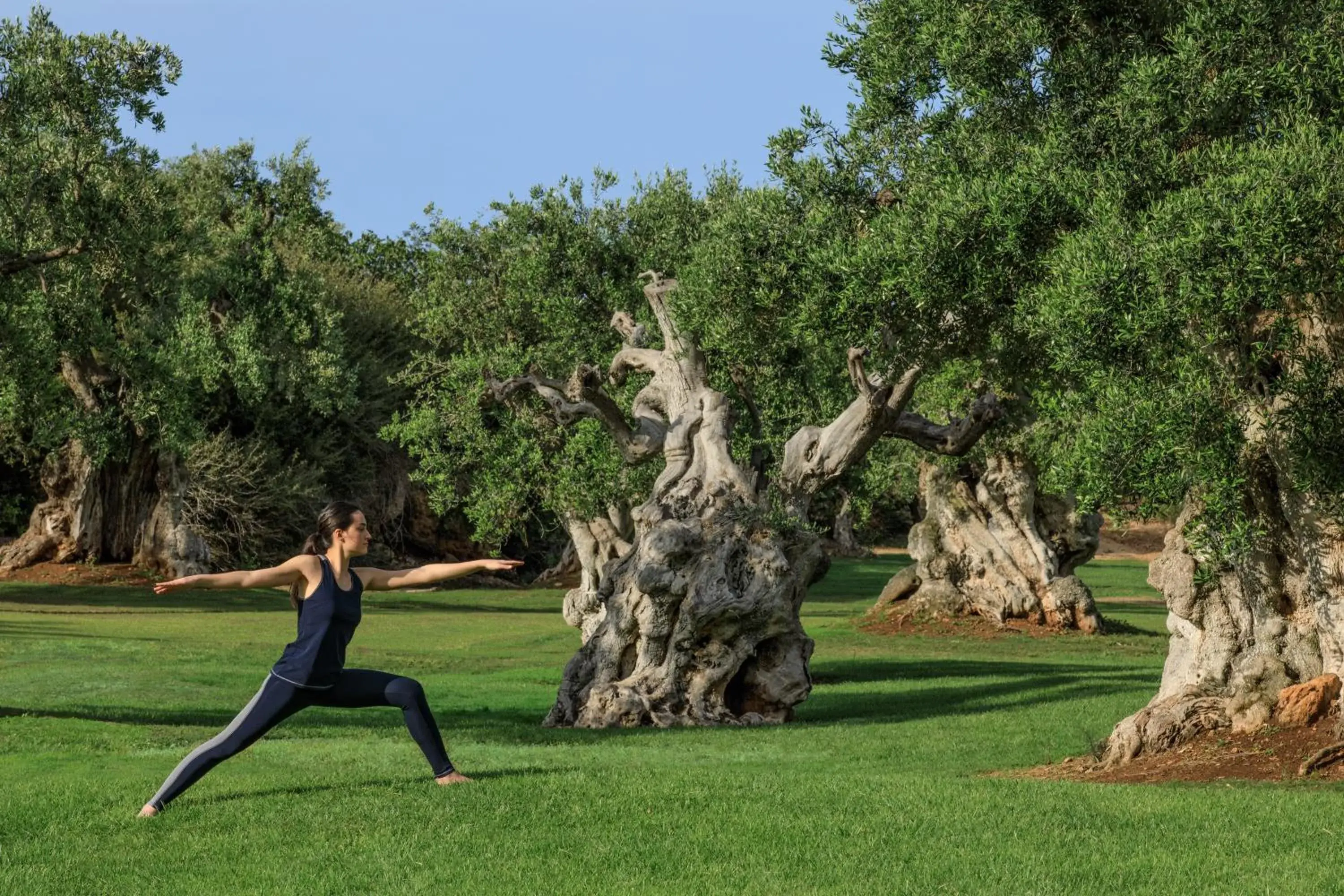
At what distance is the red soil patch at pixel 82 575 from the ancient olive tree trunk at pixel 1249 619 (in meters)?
41.1

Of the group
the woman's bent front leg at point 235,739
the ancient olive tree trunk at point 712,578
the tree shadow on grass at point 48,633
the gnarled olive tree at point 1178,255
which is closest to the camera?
the woman's bent front leg at point 235,739

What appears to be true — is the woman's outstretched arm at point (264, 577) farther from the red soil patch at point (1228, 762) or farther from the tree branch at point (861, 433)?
the tree branch at point (861, 433)

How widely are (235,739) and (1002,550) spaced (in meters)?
32.2

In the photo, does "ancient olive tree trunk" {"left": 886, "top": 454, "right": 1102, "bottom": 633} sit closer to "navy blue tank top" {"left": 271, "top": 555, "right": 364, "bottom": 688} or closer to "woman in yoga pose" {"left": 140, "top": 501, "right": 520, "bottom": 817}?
"woman in yoga pose" {"left": 140, "top": 501, "right": 520, "bottom": 817}

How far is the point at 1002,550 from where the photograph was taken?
40.7 meters

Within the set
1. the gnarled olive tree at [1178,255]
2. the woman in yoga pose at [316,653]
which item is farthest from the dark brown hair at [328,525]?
the gnarled olive tree at [1178,255]

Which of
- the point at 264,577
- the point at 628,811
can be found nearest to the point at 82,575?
the point at 264,577

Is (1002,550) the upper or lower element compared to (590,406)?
lower

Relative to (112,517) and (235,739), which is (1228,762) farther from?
(112,517)

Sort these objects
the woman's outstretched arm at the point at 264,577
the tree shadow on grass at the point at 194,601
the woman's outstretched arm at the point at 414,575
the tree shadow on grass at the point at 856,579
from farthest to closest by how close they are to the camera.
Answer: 1. the tree shadow on grass at the point at 856,579
2. the tree shadow on grass at the point at 194,601
3. the woman's outstretched arm at the point at 414,575
4. the woman's outstretched arm at the point at 264,577

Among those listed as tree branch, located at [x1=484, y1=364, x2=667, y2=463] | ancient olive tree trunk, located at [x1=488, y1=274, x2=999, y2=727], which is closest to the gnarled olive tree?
ancient olive tree trunk, located at [x1=488, y1=274, x2=999, y2=727]

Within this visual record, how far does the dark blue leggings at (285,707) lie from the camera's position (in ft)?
35.4

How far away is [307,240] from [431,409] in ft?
96.9

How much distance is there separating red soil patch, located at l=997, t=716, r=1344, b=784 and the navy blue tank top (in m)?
6.95
